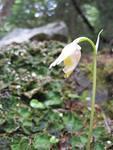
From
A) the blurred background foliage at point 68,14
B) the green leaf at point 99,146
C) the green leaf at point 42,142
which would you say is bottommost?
the blurred background foliage at point 68,14

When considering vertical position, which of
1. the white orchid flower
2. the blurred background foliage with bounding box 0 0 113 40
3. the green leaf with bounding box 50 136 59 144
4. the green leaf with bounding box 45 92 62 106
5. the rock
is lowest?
the blurred background foliage with bounding box 0 0 113 40

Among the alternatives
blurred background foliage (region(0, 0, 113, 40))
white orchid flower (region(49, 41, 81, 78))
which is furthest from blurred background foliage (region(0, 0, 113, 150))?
blurred background foliage (region(0, 0, 113, 40))

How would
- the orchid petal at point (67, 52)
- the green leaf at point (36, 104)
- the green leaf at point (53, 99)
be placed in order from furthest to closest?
the green leaf at point (53, 99), the green leaf at point (36, 104), the orchid petal at point (67, 52)

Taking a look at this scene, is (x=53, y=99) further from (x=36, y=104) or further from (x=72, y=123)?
(x=72, y=123)

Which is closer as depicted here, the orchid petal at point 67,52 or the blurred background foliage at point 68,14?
the orchid petal at point 67,52

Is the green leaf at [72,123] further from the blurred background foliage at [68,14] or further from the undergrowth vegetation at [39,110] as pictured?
the blurred background foliage at [68,14]

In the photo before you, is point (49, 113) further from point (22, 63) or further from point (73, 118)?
point (22, 63)

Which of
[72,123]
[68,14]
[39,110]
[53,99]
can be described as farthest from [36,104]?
[68,14]

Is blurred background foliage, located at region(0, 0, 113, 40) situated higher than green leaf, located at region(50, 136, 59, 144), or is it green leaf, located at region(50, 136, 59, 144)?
green leaf, located at region(50, 136, 59, 144)

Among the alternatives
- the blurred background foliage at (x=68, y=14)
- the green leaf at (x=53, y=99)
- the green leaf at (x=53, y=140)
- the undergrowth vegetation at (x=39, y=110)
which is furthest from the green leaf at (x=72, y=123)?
the blurred background foliage at (x=68, y=14)

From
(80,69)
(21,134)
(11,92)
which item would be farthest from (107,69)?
(21,134)

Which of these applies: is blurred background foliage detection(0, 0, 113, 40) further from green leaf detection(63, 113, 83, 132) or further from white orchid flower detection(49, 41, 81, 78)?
white orchid flower detection(49, 41, 81, 78)
